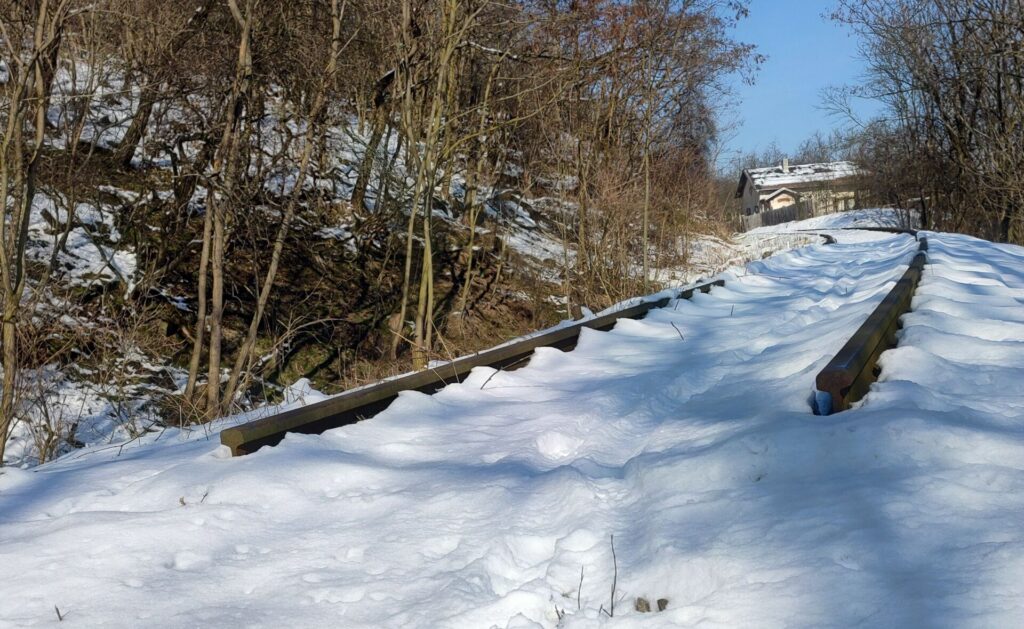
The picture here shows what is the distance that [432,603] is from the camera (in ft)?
8.29

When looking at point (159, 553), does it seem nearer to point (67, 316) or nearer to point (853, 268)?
point (67, 316)

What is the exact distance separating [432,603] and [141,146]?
15.4 meters

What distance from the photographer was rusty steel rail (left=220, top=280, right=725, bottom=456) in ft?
13.1

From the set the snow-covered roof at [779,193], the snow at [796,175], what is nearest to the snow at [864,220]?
the snow-covered roof at [779,193]

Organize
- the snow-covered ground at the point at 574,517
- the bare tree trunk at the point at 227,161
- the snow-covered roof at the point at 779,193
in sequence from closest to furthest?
the snow-covered ground at the point at 574,517
the bare tree trunk at the point at 227,161
the snow-covered roof at the point at 779,193

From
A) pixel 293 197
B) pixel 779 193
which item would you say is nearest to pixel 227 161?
pixel 293 197

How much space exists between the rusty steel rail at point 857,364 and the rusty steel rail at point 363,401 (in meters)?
2.48

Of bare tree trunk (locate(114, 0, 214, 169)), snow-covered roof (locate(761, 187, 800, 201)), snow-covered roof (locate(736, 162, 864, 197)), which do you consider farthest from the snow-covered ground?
snow-covered roof (locate(761, 187, 800, 201))

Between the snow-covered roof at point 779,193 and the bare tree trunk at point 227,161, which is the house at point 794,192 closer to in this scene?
the snow-covered roof at point 779,193

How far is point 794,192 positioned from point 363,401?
3908 inches

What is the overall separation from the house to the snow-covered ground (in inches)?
2974

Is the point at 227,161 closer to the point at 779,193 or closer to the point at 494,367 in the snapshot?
the point at 494,367

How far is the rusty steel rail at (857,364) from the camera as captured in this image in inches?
148

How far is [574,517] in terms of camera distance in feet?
10.3
